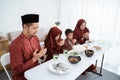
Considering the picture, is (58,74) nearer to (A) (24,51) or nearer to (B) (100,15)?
(A) (24,51)

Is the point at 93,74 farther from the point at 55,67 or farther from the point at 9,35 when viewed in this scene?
the point at 9,35

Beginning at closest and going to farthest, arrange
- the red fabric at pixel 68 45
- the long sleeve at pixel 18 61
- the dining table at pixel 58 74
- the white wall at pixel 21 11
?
the dining table at pixel 58 74, the long sleeve at pixel 18 61, the red fabric at pixel 68 45, the white wall at pixel 21 11

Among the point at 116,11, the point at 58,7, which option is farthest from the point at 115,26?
the point at 58,7

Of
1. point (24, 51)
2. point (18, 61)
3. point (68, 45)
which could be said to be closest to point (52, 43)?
point (68, 45)

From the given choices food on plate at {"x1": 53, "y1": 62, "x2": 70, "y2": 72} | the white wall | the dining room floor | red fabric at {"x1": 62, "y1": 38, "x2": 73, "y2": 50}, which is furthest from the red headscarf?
the white wall

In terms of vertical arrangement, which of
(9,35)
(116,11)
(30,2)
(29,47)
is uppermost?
(30,2)

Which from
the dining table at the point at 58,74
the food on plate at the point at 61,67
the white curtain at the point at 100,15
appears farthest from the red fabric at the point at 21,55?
the white curtain at the point at 100,15

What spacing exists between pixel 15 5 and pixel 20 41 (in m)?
1.97

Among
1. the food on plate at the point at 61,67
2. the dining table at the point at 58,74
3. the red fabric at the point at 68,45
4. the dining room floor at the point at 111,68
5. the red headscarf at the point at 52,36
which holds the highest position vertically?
the red headscarf at the point at 52,36

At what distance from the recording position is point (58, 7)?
4004 mm

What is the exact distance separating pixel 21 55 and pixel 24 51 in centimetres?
7

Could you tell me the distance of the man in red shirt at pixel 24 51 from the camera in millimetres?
1396

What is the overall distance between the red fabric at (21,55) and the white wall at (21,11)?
5.83 ft

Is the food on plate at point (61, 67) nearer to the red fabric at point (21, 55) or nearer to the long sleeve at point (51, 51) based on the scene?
the red fabric at point (21, 55)
